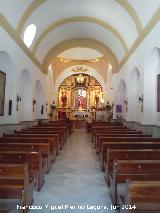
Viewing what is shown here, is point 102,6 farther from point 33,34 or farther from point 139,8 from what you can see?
point 33,34

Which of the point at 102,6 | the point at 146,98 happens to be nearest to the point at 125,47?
the point at 102,6

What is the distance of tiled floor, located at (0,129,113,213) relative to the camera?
4301mm

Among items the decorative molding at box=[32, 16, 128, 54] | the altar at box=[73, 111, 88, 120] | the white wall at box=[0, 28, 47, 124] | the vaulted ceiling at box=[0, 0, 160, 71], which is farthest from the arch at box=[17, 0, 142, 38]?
the altar at box=[73, 111, 88, 120]

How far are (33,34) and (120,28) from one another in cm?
398

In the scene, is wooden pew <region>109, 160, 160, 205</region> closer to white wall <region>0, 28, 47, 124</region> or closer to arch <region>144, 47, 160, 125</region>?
white wall <region>0, 28, 47, 124</region>

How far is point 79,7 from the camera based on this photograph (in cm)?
1172

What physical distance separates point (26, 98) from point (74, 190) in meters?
9.45

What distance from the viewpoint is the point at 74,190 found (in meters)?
5.12

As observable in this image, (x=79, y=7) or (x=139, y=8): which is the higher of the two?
(x=79, y=7)

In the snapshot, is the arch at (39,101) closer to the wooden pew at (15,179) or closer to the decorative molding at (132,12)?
the decorative molding at (132,12)

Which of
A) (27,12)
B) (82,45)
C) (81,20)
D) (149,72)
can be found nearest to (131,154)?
(149,72)

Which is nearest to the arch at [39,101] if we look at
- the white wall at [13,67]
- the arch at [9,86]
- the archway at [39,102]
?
the archway at [39,102]

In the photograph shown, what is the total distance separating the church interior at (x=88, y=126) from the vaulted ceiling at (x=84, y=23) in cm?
5

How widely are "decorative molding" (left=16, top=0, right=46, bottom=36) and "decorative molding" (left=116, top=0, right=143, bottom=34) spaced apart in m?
2.94
